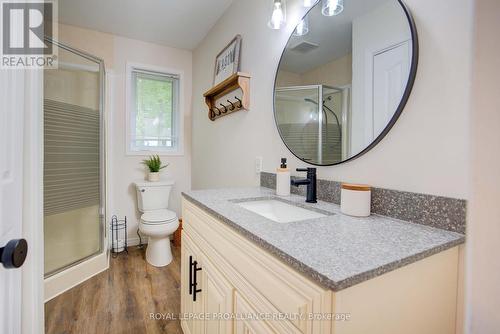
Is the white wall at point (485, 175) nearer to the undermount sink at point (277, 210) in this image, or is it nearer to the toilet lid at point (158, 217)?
the undermount sink at point (277, 210)

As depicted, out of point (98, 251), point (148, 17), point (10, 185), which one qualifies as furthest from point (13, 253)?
point (148, 17)

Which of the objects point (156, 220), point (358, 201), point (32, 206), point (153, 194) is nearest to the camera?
point (32, 206)

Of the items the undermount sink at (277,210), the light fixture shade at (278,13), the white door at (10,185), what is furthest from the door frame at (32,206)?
the light fixture shade at (278,13)

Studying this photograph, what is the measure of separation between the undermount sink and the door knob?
2.53 ft

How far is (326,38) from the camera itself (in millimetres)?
1158

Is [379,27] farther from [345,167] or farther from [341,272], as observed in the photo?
[341,272]

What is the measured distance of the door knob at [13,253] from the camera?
0.43m

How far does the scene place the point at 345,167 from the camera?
3.51 feet

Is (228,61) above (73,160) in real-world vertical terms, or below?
above

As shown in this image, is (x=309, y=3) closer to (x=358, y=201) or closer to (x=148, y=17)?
(x=358, y=201)

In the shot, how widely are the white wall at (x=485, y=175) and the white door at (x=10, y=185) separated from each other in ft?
2.45

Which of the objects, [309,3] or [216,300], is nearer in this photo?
[216,300]

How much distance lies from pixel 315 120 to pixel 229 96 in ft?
3.35

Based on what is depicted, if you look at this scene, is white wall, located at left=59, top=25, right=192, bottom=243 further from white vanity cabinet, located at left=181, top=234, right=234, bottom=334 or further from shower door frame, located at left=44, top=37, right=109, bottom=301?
white vanity cabinet, located at left=181, top=234, right=234, bottom=334
